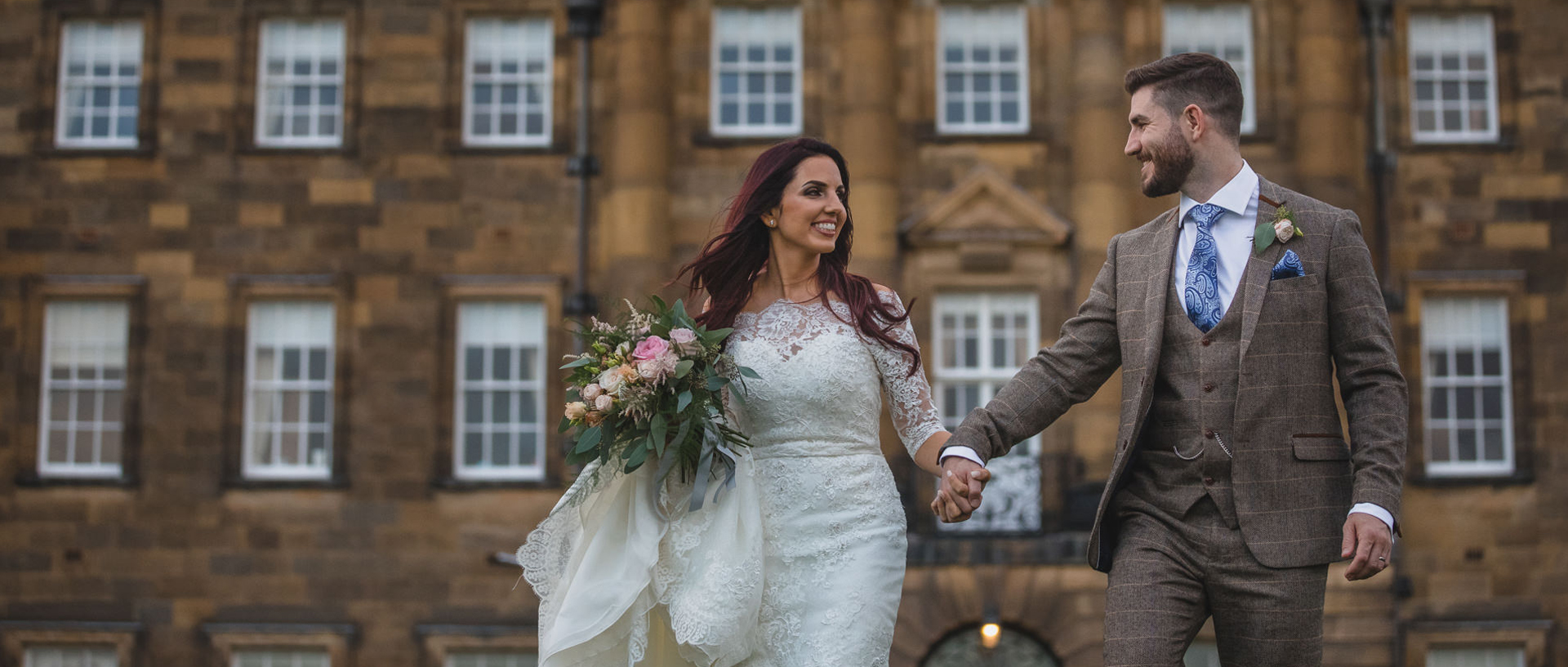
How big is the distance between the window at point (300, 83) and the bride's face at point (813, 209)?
13214 millimetres

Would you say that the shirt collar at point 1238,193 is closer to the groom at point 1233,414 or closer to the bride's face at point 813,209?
the groom at point 1233,414

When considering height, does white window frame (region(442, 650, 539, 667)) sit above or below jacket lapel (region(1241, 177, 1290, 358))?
below

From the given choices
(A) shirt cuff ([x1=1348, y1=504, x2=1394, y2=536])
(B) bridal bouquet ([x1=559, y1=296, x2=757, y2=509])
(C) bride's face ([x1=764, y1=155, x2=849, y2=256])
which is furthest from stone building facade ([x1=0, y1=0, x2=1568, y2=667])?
(A) shirt cuff ([x1=1348, y1=504, x2=1394, y2=536])

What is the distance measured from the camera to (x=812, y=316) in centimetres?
518

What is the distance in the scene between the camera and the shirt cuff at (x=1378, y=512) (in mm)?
3939

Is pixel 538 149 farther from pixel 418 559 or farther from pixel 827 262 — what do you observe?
pixel 827 262

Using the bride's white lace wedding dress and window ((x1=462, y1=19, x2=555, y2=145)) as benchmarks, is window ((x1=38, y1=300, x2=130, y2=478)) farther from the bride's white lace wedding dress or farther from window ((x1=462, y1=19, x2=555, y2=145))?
the bride's white lace wedding dress

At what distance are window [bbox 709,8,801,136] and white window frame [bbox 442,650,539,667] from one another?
21.4 ft

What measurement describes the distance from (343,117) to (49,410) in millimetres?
4906

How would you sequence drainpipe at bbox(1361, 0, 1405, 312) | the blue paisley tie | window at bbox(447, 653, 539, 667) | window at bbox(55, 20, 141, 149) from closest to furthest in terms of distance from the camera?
the blue paisley tie, window at bbox(447, 653, 539, 667), drainpipe at bbox(1361, 0, 1405, 312), window at bbox(55, 20, 141, 149)

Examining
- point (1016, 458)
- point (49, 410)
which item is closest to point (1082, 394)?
point (1016, 458)

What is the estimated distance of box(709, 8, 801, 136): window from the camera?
17125 mm

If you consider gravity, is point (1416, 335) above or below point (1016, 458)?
above

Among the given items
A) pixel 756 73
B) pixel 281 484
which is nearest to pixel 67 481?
pixel 281 484
